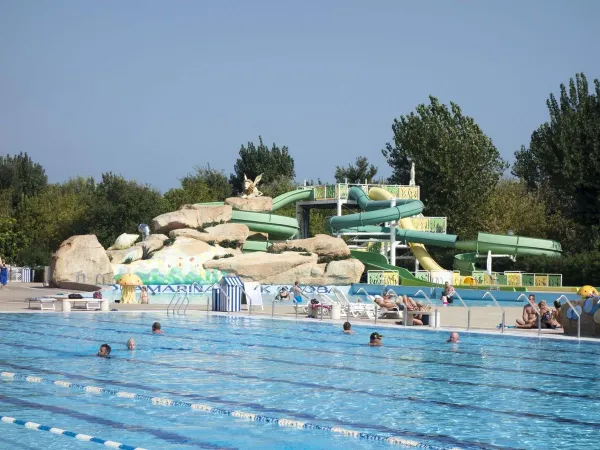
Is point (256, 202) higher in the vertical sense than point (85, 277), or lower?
higher

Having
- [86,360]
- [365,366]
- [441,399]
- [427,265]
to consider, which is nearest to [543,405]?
[441,399]

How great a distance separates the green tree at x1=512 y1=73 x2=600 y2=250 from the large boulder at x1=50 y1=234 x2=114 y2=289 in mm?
21174

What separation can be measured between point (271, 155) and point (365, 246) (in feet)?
123

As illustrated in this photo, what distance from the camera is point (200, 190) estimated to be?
203 feet

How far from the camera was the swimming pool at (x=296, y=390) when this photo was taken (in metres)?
10.1

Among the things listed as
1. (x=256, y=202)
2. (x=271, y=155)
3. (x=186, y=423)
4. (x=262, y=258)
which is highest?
(x=271, y=155)

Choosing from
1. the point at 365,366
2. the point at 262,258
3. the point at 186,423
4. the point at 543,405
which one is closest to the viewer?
the point at 186,423

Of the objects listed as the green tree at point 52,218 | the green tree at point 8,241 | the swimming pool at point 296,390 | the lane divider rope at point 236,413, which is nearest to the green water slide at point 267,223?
the green tree at point 8,241

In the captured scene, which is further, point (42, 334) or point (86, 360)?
point (42, 334)

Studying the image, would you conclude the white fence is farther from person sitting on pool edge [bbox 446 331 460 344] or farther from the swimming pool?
person sitting on pool edge [bbox 446 331 460 344]

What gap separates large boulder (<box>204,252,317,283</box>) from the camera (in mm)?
36719

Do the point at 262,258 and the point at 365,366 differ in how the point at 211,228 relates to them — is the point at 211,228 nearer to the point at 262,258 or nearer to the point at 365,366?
the point at 262,258

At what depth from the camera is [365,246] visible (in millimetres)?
46156

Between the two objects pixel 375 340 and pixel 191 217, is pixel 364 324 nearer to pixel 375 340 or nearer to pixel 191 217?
pixel 375 340
